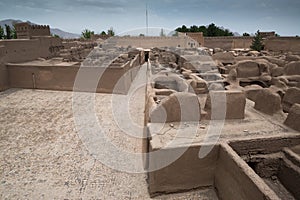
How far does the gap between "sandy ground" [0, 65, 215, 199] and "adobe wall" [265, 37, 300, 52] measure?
941 inches

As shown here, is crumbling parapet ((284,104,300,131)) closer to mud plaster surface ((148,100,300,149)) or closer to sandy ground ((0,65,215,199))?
mud plaster surface ((148,100,300,149))

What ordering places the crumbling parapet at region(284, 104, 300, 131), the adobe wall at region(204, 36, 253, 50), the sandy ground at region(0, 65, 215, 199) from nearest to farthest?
the sandy ground at region(0, 65, 215, 199), the crumbling parapet at region(284, 104, 300, 131), the adobe wall at region(204, 36, 253, 50)

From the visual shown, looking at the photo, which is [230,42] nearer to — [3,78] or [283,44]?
[283,44]

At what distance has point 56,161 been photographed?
6207mm

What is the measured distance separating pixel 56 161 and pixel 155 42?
2938cm

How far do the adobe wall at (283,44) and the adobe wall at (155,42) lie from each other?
9.44 metres

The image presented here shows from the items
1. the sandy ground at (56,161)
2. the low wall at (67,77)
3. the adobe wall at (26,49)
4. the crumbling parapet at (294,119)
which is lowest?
the sandy ground at (56,161)

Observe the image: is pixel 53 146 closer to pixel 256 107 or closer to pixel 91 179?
pixel 91 179

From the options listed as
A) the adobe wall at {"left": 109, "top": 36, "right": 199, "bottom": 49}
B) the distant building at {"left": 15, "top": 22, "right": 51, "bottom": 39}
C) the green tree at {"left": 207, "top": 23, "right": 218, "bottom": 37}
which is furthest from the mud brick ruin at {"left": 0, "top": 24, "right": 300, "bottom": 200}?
the green tree at {"left": 207, "top": 23, "right": 218, "bottom": 37}

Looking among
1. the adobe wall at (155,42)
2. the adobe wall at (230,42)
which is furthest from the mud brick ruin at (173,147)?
the adobe wall at (230,42)

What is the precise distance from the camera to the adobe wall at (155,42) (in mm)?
32875

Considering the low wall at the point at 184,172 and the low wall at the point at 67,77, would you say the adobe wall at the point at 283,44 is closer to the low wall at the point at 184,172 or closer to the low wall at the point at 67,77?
the low wall at the point at 67,77

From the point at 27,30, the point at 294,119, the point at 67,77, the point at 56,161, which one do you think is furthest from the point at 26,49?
the point at 294,119

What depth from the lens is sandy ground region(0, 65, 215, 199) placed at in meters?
5.16
